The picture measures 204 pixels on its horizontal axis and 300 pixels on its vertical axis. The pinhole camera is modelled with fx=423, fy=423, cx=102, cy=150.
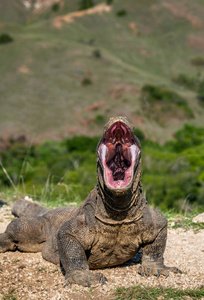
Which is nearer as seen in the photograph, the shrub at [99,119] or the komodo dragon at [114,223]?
the komodo dragon at [114,223]

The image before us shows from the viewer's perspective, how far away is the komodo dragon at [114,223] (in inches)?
150

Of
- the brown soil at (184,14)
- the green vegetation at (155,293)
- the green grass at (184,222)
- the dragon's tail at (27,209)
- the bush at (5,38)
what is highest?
the green vegetation at (155,293)

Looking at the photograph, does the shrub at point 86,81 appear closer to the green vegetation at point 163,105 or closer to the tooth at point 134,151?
the green vegetation at point 163,105

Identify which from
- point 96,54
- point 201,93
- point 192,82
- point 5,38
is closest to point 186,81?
point 192,82

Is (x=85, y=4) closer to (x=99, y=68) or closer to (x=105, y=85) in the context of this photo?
(x=99, y=68)

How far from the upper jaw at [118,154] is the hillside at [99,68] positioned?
92.1 ft

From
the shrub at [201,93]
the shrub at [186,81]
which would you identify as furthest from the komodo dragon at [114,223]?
the shrub at [186,81]

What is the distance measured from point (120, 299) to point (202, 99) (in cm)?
5366

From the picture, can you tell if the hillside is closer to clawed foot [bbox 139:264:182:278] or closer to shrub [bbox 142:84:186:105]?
shrub [bbox 142:84:186:105]

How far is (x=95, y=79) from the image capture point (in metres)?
54.7

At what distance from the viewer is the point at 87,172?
17750mm

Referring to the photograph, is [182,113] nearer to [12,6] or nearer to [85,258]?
[85,258]

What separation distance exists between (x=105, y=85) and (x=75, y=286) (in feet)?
164

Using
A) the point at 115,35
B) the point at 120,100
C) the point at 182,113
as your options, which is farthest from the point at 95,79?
the point at 115,35
